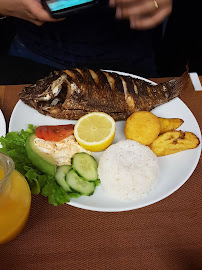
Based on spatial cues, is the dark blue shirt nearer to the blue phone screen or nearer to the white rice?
the blue phone screen

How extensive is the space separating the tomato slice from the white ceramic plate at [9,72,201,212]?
105mm

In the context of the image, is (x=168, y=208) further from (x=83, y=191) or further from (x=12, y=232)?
(x=12, y=232)

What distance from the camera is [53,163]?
117 cm

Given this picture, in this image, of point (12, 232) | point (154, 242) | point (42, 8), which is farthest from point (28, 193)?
point (42, 8)

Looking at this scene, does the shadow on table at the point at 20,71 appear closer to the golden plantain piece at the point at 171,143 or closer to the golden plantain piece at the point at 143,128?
the golden plantain piece at the point at 143,128

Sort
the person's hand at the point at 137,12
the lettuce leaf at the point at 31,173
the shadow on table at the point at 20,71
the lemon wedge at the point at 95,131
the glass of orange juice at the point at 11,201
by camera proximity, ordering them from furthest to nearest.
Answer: the shadow on table at the point at 20,71 → the person's hand at the point at 137,12 → the lemon wedge at the point at 95,131 → the lettuce leaf at the point at 31,173 → the glass of orange juice at the point at 11,201

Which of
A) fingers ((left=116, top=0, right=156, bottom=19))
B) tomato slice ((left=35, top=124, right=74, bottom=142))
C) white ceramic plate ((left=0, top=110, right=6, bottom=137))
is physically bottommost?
tomato slice ((left=35, top=124, right=74, bottom=142))

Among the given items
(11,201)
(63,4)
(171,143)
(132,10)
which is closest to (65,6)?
(63,4)

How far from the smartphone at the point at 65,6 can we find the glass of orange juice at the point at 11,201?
0.65 meters

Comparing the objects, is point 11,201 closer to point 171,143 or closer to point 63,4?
point 171,143

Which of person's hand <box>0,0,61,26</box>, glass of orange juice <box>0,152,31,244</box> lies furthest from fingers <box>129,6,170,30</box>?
glass of orange juice <box>0,152,31,244</box>

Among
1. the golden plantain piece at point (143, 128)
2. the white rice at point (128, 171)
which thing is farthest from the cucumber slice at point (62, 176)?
the golden plantain piece at point (143, 128)

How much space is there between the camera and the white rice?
3.63 ft

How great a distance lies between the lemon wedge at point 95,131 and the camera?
1.26 meters
